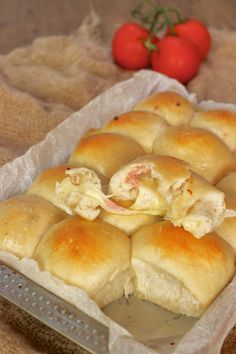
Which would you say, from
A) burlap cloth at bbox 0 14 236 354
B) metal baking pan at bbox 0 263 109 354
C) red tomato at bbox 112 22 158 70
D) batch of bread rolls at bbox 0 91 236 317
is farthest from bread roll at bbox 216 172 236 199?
red tomato at bbox 112 22 158 70

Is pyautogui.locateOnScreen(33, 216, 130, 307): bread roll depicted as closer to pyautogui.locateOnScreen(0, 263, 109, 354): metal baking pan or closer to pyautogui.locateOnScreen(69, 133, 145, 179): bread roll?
pyautogui.locateOnScreen(0, 263, 109, 354): metal baking pan

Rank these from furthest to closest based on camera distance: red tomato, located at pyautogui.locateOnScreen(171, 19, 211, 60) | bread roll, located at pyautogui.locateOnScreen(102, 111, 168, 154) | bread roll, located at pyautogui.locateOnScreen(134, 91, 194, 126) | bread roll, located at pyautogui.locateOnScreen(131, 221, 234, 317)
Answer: red tomato, located at pyautogui.locateOnScreen(171, 19, 211, 60)
bread roll, located at pyautogui.locateOnScreen(134, 91, 194, 126)
bread roll, located at pyautogui.locateOnScreen(102, 111, 168, 154)
bread roll, located at pyautogui.locateOnScreen(131, 221, 234, 317)

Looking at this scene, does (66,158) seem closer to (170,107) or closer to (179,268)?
(170,107)

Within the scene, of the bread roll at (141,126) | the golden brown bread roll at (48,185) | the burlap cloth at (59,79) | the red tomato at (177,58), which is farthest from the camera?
the red tomato at (177,58)

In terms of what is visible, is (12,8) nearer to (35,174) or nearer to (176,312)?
(35,174)

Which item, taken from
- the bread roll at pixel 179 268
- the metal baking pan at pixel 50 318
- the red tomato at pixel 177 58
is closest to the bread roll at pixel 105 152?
the bread roll at pixel 179 268

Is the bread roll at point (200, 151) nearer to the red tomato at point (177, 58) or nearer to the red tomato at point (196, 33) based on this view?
the red tomato at point (177, 58)

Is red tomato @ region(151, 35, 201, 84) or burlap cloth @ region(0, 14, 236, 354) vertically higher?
red tomato @ region(151, 35, 201, 84)
